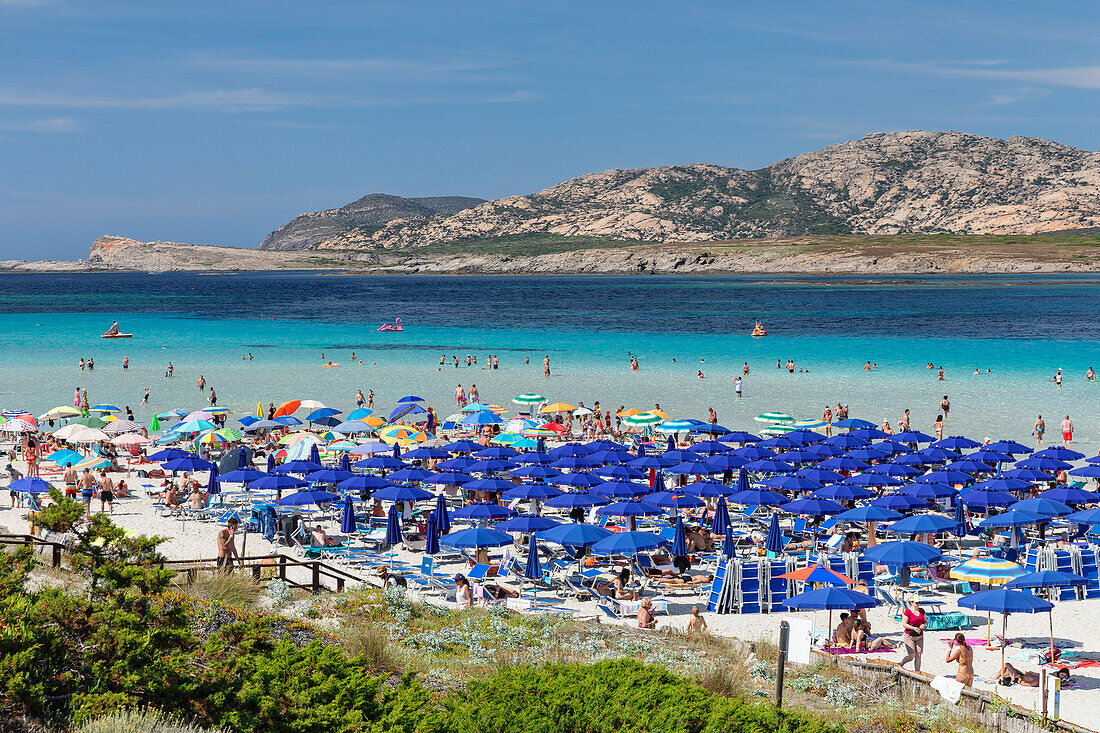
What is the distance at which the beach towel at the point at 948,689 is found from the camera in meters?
11.2

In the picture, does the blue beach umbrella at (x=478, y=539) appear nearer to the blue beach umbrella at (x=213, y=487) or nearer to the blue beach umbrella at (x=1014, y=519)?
the blue beach umbrella at (x=213, y=487)

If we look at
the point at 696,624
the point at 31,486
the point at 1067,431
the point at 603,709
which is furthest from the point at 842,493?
the point at 31,486

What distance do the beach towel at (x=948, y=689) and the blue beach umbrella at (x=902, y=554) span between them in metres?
5.65

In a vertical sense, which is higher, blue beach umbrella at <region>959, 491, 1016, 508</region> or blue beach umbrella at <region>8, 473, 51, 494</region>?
blue beach umbrella at <region>8, 473, 51, 494</region>

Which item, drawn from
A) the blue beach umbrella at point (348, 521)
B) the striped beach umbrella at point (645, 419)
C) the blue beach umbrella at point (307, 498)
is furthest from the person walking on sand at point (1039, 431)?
the blue beach umbrella at point (307, 498)

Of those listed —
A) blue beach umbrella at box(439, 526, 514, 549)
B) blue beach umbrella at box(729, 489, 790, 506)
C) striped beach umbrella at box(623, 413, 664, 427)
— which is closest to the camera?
blue beach umbrella at box(439, 526, 514, 549)

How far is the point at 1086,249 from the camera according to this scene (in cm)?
19150

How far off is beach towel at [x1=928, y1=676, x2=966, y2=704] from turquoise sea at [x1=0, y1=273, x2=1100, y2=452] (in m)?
24.8

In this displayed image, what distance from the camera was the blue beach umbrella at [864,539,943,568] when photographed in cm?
1698

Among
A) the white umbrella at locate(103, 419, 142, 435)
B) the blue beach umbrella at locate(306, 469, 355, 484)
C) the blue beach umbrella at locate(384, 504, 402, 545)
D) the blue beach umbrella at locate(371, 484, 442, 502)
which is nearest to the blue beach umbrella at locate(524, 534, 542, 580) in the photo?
the blue beach umbrella at locate(384, 504, 402, 545)

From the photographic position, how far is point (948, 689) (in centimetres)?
1126

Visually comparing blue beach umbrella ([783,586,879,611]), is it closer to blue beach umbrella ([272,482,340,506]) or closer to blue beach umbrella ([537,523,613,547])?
blue beach umbrella ([537,523,613,547])

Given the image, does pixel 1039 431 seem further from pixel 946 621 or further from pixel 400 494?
pixel 400 494

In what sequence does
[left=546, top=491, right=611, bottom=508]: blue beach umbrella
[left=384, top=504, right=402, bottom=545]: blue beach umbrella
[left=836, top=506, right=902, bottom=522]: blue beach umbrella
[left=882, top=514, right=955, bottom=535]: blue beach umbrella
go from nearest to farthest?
1. [left=882, top=514, right=955, bottom=535]: blue beach umbrella
2. [left=384, top=504, right=402, bottom=545]: blue beach umbrella
3. [left=836, top=506, right=902, bottom=522]: blue beach umbrella
4. [left=546, top=491, right=611, bottom=508]: blue beach umbrella
